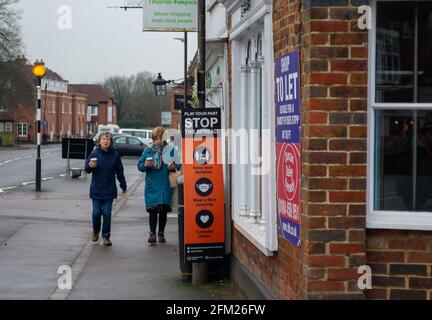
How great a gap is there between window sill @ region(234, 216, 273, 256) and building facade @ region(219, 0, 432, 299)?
40.2 inches

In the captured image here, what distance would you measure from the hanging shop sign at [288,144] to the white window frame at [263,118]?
7.4 inches

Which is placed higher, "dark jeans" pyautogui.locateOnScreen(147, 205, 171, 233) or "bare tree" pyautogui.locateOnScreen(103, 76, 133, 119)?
"bare tree" pyautogui.locateOnScreen(103, 76, 133, 119)

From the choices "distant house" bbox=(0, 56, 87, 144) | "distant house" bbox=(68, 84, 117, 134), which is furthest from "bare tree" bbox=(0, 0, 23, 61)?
"distant house" bbox=(68, 84, 117, 134)

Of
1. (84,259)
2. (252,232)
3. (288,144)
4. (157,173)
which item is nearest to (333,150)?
(288,144)

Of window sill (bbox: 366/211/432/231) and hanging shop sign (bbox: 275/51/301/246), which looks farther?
hanging shop sign (bbox: 275/51/301/246)

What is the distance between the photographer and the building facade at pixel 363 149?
17.2 feet

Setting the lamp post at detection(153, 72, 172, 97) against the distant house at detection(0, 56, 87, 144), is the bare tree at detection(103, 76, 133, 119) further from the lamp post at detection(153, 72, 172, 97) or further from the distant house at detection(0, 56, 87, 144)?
the lamp post at detection(153, 72, 172, 97)

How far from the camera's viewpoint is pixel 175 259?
35.1 feet

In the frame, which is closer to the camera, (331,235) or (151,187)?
(331,235)

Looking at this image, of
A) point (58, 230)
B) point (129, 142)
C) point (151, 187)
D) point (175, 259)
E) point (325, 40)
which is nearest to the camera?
point (325, 40)

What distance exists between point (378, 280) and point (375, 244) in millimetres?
250

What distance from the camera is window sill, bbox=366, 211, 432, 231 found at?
530cm

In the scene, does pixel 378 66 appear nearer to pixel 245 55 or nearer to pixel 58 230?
pixel 245 55

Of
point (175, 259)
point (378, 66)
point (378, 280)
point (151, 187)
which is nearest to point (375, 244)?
point (378, 280)
